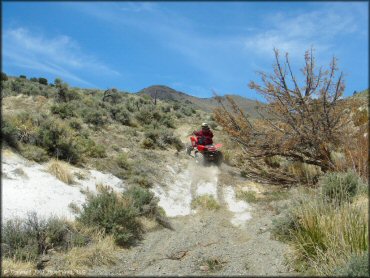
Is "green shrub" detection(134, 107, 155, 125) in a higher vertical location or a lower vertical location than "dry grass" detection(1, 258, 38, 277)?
higher

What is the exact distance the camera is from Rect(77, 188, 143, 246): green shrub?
9.95 meters

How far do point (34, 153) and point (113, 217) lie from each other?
4288mm

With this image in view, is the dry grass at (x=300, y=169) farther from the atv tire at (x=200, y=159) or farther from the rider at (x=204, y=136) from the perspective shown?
the rider at (x=204, y=136)

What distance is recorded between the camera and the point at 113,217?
33.5ft

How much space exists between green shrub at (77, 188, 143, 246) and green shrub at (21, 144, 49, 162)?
9.68 feet

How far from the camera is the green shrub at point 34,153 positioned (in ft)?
42.1

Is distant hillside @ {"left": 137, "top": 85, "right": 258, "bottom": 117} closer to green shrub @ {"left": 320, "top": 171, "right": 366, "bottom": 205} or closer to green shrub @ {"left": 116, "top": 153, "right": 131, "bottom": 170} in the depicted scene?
green shrub @ {"left": 116, "top": 153, "right": 131, "bottom": 170}

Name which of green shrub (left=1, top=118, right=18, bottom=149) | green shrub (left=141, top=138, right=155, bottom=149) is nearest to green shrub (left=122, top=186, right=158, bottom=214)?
green shrub (left=1, top=118, right=18, bottom=149)

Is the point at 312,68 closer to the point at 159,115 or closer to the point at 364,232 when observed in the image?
the point at 364,232

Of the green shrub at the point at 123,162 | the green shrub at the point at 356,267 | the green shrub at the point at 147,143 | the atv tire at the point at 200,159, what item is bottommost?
the green shrub at the point at 356,267

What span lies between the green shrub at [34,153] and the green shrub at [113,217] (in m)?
2.95

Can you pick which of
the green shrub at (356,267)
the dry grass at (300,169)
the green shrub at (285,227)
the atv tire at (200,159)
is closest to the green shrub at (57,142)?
the atv tire at (200,159)

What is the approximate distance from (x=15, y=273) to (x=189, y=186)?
9048mm

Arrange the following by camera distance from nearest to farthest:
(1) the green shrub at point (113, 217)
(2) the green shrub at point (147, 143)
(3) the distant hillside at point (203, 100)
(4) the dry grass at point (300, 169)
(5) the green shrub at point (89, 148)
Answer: (1) the green shrub at point (113, 217)
(4) the dry grass at point (300, 169)
(5) the green shrub at point (89, 148)
(2) the green shrub at point (147, 143)
(3) the distant hillside at point (203, 100)
